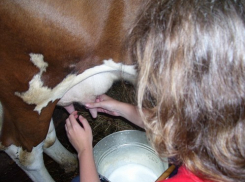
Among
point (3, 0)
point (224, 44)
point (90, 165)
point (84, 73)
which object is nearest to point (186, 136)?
point (224, 44)

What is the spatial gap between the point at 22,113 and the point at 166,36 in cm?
67

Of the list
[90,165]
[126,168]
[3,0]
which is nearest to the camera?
[3,0]

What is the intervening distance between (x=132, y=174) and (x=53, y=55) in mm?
679

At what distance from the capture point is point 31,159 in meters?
1.28

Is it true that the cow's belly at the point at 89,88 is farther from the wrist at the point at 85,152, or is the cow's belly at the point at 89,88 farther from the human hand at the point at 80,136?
the wrist at the point at 85,152

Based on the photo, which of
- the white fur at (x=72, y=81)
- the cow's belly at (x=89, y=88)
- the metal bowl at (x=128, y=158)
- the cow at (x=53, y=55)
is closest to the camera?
the cow at (x=53, y=55)

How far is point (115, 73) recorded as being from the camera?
1161 millimetres

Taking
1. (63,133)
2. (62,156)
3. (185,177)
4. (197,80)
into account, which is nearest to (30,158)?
(62,156)

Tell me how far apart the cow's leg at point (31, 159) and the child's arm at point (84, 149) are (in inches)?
10.3

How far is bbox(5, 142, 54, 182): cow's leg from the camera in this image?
124 cm

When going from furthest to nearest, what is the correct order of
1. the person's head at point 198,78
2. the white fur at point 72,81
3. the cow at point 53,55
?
the white fur at point 72,81 → the cow at point 53,55 → the person's head at point 198,78

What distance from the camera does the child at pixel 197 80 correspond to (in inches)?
23.5

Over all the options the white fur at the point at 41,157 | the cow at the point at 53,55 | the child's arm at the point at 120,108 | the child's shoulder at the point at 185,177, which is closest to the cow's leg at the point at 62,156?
the white fur at the point at 41,157

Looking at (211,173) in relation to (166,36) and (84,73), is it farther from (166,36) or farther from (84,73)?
(84,73)
